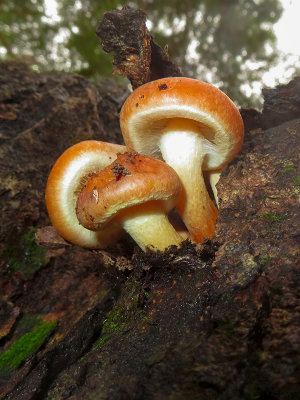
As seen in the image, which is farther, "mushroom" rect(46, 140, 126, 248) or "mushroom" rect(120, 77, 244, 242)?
"mushroom" rect(46, 140, 126, 248)

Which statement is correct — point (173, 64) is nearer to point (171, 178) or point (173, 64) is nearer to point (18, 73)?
point (171, 178)

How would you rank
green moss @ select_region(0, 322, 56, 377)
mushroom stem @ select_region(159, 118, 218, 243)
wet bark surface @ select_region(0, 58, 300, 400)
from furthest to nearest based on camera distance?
mushroom stem @ select_region(159, 118, 218, 243) < green moss @ select_region(0, 322, 56, 377) < wet bark surface @ select_region(0, 58, 300, 400)

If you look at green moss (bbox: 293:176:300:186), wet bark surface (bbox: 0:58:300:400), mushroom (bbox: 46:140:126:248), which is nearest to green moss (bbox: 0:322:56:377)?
wet bark surface (bbox: 0:58:300:400)

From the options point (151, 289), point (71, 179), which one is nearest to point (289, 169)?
point (151, 289)

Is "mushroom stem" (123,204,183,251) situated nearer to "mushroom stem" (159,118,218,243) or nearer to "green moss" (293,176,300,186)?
"mushroom stem" (159,118,218,243)

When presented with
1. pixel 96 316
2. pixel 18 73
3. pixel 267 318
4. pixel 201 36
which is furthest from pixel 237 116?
pixel 201 36
